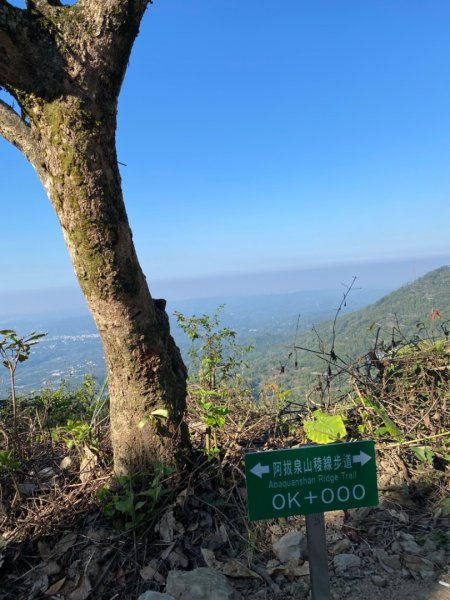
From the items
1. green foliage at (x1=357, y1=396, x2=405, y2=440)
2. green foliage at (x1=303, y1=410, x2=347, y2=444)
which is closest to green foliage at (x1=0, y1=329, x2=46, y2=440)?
green foliage at (x1=303, y1=410, x2=347, y2=444)

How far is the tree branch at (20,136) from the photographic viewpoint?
2.76 meters

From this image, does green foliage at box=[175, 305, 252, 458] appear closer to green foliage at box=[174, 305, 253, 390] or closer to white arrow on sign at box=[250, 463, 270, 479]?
green foliage at box=[174, 305, 253, 390]

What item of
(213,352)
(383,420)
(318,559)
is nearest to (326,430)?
(383,420)

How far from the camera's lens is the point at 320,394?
13.7ft

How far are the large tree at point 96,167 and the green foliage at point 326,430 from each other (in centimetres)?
113

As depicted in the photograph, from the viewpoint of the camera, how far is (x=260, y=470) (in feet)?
6.81

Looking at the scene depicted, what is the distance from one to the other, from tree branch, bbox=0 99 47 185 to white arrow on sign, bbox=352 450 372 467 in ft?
8.16

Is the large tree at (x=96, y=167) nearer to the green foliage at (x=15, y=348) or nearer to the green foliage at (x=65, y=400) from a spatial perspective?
the green foliage at (x=15, y=348)

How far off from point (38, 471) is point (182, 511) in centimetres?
147

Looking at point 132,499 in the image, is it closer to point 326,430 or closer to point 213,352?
point 326,430

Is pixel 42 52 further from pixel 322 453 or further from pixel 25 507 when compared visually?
pixel 25 507

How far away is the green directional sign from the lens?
208 centimetres

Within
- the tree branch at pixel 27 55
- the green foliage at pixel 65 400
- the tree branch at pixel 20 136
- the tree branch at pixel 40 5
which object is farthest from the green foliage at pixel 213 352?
the tree branch at pixel 40 5

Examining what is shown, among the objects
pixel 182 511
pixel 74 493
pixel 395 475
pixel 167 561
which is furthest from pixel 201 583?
pixel 395 475
